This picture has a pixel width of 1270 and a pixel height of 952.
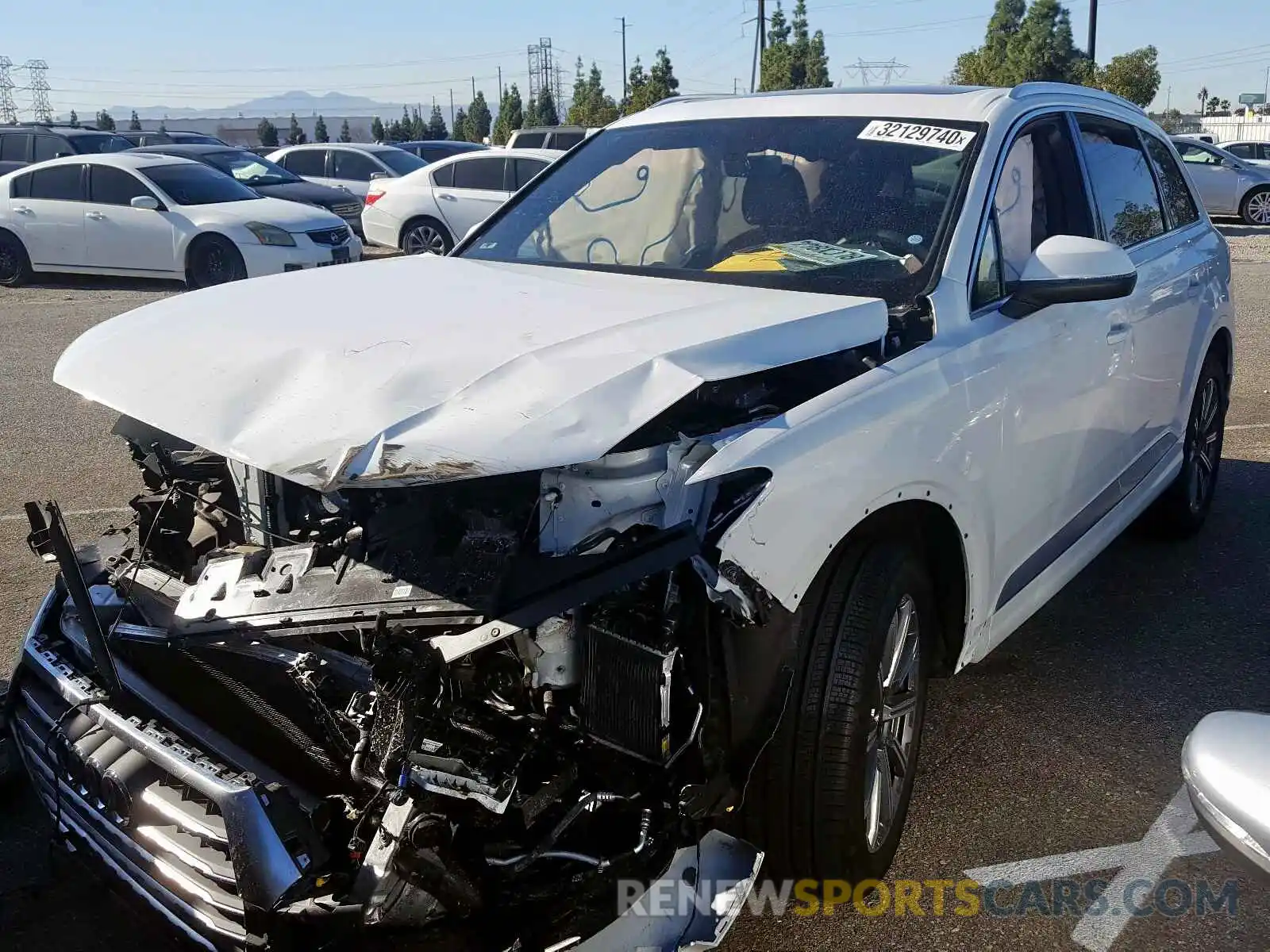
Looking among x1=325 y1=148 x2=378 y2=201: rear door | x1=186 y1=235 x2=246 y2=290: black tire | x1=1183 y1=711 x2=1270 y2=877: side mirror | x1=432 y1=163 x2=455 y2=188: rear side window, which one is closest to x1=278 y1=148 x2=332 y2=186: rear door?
x1=325 y1=148 x2=378 y2=201: rear door

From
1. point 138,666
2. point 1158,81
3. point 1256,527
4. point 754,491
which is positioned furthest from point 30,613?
point 1158,81

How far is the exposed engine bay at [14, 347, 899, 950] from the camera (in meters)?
2.12

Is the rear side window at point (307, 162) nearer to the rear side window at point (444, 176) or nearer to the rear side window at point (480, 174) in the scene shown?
the rear side window at point (444, 176)

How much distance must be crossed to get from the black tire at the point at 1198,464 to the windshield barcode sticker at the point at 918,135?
219cm

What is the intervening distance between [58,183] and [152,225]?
177 centimetres

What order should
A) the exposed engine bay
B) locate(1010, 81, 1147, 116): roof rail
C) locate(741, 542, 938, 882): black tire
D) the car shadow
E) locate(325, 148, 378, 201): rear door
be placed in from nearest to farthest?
the exposed engine bay
locate(741, 542, 938, 882): black tire
locate(1010, 81, 1147, 116): roof rail
the car shadow
locate(325, 148, 378, 201): rear door

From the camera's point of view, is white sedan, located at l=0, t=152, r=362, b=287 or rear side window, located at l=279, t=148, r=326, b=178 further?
rear side window, located at l=279, t=148, r=326, b=178

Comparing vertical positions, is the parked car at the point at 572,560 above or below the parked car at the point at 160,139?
below

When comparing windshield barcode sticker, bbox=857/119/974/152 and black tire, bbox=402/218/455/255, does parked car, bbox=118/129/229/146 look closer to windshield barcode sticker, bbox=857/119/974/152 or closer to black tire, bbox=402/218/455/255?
black tire, bbox=402/218/455/255

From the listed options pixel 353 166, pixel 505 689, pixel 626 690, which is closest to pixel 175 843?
pixel 505 689

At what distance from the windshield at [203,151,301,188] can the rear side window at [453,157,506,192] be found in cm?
349

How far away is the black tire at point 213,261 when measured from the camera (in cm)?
1323

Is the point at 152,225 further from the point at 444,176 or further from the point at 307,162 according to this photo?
the point at 307,162

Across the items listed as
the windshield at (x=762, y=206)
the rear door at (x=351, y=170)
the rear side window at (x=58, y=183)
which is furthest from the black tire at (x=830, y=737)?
the rear door at (x=351, y=170)
